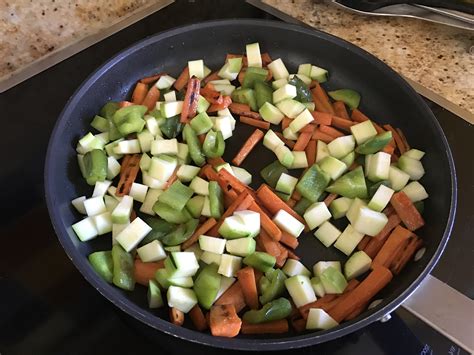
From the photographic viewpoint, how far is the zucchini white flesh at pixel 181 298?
3.20 feet

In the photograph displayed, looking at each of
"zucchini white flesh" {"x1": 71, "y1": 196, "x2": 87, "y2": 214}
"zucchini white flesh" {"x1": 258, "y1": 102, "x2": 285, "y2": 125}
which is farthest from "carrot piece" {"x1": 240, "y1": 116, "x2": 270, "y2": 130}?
"zucchini white flesh" {"x1": 71, "y1": 196, "x2": 87, "y2": 214}

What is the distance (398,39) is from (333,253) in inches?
29.2

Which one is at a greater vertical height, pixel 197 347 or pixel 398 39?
pixel 398 39

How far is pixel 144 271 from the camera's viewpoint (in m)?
1.04

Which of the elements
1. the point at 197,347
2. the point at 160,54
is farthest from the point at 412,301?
the point at 160,54

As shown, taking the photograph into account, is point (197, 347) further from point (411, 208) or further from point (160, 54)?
point (160, 54)

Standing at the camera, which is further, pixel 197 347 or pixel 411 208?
pixel 411 208

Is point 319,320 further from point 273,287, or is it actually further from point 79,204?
point 79,204

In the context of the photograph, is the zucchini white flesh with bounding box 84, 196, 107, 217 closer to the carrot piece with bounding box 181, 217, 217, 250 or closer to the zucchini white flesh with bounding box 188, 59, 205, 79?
the carrot piece with bounding box 181, 217, 217, 250

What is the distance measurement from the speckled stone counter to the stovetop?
0.12m

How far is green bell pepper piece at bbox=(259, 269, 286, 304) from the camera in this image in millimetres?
1010

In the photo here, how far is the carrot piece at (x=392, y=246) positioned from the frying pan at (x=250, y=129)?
4 centimetres

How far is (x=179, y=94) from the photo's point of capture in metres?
1.36

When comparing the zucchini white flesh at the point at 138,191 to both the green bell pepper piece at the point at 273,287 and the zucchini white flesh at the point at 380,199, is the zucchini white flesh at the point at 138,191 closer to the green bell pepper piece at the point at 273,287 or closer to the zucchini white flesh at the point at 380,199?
the green bell pepper piece at the point at 273,287
